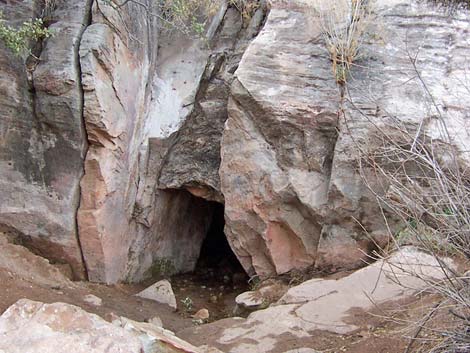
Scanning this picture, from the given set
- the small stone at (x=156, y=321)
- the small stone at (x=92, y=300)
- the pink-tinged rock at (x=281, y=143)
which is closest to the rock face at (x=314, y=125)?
the pink-tinged rock at (x=281, y=143)

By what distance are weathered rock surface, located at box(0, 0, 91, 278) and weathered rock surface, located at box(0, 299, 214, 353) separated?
224 cm

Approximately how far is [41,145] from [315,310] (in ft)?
10.6

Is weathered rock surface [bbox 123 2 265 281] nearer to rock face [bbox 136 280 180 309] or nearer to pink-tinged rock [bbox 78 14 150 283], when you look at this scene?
pink-tinged rock [bbox 78 14 150 283]

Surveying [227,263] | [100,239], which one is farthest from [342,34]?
[227,263]

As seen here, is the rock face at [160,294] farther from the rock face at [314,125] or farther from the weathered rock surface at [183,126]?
the rock face at [314,125]

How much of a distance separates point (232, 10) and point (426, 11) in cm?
231

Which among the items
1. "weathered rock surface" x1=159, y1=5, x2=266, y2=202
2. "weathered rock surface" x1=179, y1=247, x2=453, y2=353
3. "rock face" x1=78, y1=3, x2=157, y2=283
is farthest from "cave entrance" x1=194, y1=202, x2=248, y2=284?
"weathered rock surface" x1=179, y1=247, x2=453, y2=353

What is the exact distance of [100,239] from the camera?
614cm

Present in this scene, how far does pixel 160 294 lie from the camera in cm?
618

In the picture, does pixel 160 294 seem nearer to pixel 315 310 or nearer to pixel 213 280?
pixel 213 280

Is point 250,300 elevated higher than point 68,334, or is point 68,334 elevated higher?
point 68,334

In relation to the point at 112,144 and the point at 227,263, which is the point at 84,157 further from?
the point at 227,263

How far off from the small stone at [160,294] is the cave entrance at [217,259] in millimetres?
1482

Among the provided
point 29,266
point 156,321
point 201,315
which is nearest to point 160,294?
point 201,315
